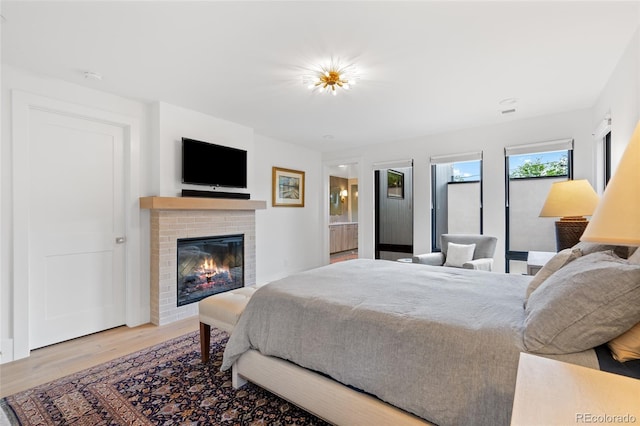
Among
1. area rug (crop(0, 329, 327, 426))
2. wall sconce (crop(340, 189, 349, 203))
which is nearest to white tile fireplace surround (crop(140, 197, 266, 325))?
area rug (crop(0, 329, 327, 426))

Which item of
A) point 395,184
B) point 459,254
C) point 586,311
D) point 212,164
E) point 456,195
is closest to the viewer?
point 586,311

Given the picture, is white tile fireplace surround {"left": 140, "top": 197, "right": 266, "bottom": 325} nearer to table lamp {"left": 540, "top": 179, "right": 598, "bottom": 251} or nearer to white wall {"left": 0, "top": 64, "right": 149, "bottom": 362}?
white wall {"left": 0, "top": 64, "right": 149, "bottom": 362}

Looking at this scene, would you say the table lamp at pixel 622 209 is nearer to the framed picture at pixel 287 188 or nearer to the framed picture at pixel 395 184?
the framed picture at pixel 287 188

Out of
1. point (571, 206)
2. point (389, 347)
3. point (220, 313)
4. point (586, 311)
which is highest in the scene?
point (571, 206)

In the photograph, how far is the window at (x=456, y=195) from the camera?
14.5ft

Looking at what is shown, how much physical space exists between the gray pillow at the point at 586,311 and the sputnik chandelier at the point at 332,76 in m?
2.14

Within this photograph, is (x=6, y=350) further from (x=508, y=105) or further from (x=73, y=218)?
(x=508, y=105)

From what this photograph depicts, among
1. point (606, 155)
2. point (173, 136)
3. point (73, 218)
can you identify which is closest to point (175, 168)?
point (173, 136)

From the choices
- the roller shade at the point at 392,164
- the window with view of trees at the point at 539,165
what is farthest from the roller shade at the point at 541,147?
the roller shade at the point at 392,164

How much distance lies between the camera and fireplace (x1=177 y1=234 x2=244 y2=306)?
3.49m

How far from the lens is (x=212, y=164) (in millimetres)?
3740

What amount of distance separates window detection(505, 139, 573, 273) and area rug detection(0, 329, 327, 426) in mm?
3713

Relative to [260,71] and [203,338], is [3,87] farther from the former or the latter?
[203,338]

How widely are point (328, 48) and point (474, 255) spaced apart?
3.21 meters
